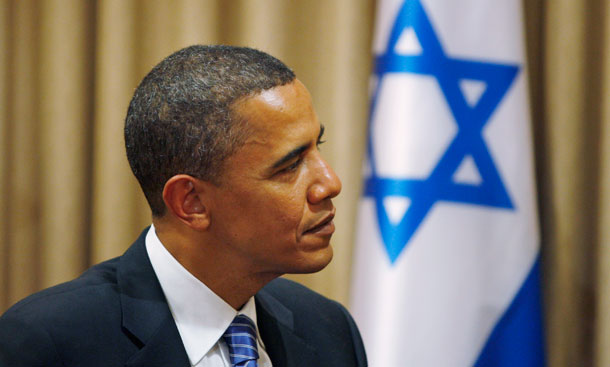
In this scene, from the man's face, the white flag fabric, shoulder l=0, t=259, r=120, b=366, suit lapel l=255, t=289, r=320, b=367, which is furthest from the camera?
the white flag fabric

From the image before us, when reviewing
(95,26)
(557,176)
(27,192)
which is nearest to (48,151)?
(27,192)

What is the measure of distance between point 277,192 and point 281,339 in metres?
0.31

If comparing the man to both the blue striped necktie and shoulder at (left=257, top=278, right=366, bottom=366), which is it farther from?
shoulder at (left=257, top=278, right=366, bottom=366)

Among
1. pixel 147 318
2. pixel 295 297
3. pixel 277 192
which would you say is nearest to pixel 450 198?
pixel 295 297

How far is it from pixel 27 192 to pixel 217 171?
1429mm

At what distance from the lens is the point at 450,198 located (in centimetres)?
205

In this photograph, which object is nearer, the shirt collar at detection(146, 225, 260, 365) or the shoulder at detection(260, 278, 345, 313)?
the shirt collar at detection(146, 225, 260, 365)

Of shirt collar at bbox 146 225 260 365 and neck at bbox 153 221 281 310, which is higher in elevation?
neck at bbox 153 221 281 310

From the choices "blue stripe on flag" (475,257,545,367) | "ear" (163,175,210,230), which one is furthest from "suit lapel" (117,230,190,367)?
"blue stripe on flag" (475,257,545,367)

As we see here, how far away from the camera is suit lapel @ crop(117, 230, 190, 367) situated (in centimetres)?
121

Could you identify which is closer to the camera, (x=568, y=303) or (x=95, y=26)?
(x=568, y=303)

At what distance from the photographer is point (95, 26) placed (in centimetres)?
253

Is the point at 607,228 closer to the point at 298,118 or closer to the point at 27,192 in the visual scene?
the point at 298,118

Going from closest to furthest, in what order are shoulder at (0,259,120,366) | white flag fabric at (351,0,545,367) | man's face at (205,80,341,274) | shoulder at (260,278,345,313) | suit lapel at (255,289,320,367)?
shoulder at (0,259,120,366) → man's face at (205,80,341,274) → suit lapel at (255,289,320,367) → shoulder at (260,278,345,313) → white flag fabric at (351,0,545,367)
